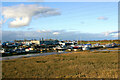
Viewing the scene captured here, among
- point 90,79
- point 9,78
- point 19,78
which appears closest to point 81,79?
point 90,79

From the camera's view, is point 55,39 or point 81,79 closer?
point 81,79

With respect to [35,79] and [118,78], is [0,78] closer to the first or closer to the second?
[35,79]

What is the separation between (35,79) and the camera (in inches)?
587

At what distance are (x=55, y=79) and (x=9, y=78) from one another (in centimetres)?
497

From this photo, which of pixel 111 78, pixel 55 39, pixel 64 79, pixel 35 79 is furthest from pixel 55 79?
pixel 55 39

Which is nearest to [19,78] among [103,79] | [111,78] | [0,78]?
[0,78]

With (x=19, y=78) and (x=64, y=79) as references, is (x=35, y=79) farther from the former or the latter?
(x=64, y=79)

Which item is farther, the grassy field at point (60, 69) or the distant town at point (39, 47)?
the distant town at point (39, 47)

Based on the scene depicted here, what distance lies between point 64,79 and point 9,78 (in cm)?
588

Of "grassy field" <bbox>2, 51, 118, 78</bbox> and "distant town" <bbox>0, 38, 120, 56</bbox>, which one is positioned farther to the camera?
"distant town" <bbox>0, 38, 120, 56</bbox>

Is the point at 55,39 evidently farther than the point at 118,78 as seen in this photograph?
Yes

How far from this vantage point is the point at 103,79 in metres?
14.8

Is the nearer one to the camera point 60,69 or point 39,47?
point 60,69

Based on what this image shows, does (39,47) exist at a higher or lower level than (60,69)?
lower
